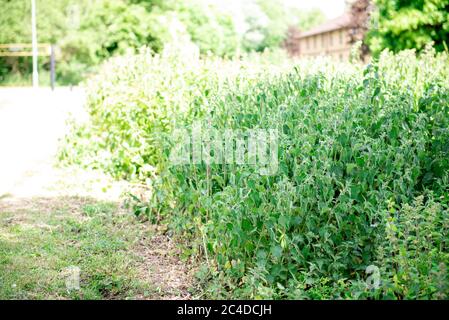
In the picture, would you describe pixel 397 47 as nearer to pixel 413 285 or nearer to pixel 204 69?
pixel 204 69

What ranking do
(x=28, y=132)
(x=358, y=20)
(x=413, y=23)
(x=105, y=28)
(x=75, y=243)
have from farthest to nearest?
1. (x=105, y=28)
2. (x=358, y=20)
3. (x=413, y=23)
4. (x=28, y=132)
5. (x=75, y=243)

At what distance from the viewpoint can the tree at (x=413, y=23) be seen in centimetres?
1086

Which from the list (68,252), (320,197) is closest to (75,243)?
(68,252)

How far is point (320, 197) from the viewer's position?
308cm

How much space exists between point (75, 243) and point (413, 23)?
8.97 m

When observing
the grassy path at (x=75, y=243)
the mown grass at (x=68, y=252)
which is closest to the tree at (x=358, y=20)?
the grassy path at (x=75, y=243)

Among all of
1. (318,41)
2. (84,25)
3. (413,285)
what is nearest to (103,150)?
(413,285)

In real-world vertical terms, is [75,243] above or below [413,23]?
below

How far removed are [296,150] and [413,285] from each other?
41.2 inches

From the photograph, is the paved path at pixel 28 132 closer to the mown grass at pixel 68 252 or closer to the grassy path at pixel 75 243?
the grassy path at pixel 75 243

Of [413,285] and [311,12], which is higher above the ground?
[311,12]

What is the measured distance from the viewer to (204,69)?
→ 6406 millimetres

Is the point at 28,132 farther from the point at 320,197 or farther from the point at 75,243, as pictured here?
the point at 320,197

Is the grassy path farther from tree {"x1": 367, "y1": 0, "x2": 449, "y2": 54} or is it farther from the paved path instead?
tree {"x1": 367, "y1": 0, "x2": 449, "y2": 54}
